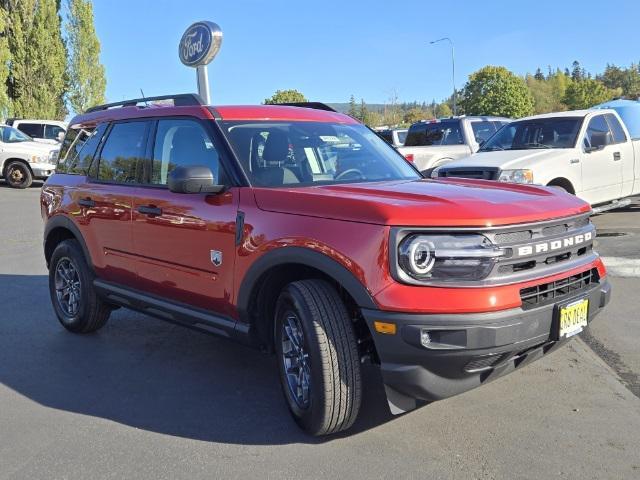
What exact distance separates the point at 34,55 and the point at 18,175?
17.4 metres

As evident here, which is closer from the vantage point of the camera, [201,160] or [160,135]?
[201,160]

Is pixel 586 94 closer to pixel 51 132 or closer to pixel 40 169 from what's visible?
pixel 51 132

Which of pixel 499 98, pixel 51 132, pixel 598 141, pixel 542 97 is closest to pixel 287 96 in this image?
pixel 499 98

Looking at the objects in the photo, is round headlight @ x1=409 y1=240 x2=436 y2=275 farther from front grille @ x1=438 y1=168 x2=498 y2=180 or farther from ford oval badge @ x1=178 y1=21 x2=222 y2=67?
ford oval badge @ x1=178 y1=21 x2=222 y2=67

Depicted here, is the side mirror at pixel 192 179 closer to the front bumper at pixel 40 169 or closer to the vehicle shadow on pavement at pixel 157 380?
the vehicle shadow on pavement at pixel 157 380

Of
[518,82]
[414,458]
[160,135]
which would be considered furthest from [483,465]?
[518,82]

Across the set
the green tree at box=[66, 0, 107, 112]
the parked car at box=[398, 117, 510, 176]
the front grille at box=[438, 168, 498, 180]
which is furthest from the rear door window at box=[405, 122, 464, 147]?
the green tree at box=[66, 0, 107, 112]

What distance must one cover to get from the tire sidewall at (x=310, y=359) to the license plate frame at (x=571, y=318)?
1.21 meters

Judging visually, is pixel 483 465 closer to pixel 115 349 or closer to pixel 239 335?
pixel 239 335

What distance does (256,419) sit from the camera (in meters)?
3.79

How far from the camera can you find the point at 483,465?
315 cm

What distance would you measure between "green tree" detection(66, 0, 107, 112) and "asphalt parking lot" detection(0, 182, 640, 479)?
3810 centimetres

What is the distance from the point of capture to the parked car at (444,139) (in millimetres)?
12383

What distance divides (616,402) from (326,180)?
2.24 meters
